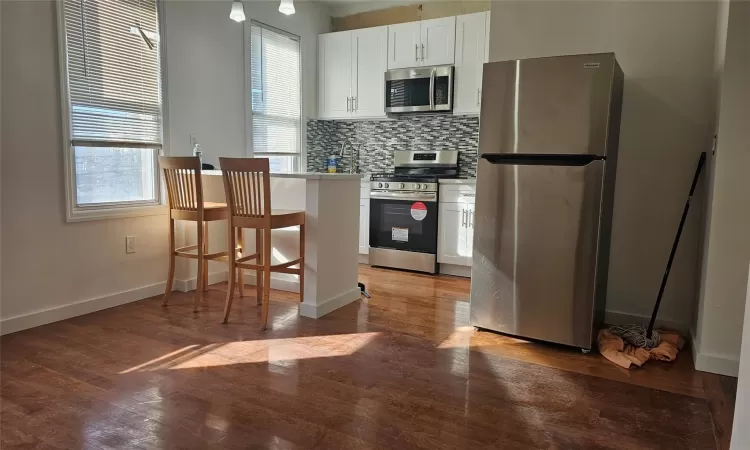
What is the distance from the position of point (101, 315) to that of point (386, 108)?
3.20m

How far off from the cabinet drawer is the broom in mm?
1820

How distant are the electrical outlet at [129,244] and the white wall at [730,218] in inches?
139

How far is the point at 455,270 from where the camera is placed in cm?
465

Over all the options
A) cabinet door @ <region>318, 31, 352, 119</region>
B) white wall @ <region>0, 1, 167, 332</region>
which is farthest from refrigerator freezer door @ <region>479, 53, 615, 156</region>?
cabinet door @ <region>318, 31, 352, 119</region>

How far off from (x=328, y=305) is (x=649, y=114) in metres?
2.36

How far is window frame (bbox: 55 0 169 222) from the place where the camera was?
3.00 m

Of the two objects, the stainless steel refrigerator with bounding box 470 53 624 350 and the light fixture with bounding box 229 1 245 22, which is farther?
the light fixture with bounding box 229 1 245 22

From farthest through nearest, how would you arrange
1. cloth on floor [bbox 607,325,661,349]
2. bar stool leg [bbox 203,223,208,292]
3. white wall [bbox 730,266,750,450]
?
bar stool leg [bbox 203,223,208,292] → cloth on floor [bbox 607,325,661,349] → white wall [bbox 730,266,750,450]

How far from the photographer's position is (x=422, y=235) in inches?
184

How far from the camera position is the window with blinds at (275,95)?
15.4 feet

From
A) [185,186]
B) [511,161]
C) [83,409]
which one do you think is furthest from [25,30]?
[511,161]

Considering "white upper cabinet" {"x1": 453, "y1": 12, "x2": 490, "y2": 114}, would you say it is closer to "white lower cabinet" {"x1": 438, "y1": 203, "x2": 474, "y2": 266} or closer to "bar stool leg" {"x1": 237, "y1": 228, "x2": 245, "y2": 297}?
"white lower cabinet" {"x1": 438, "y1": 203, "x2": 474, "y2": 266}

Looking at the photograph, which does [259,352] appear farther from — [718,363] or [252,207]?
[718,363]

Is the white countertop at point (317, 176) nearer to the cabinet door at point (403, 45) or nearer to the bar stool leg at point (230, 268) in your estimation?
the bar stool leg at point (230, 268)
